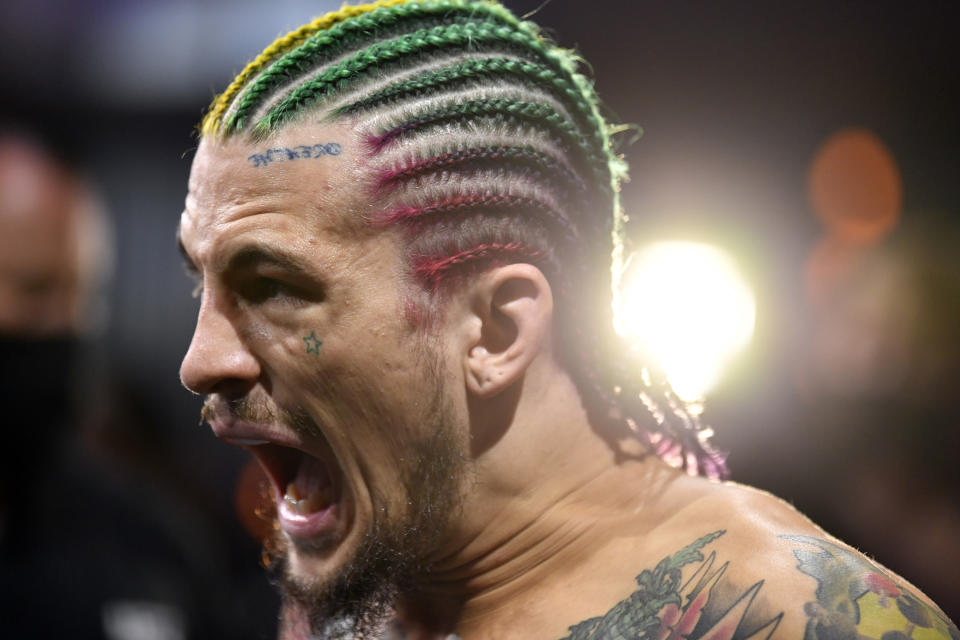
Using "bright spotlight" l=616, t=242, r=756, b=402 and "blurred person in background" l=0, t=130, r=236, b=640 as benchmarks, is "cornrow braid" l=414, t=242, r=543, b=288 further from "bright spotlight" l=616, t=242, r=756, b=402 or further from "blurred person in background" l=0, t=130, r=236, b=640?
"bright spotlight" l=616, t=242, r=756, b=402

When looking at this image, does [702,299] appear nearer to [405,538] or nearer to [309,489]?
[309,489]

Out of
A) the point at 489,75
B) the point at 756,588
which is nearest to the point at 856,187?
the point at 489,75

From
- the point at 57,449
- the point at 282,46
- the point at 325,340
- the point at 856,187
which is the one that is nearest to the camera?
the point at 325,340

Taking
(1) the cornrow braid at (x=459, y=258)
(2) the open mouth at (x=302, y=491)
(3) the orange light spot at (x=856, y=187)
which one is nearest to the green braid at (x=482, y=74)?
(1) the cornrow braid at (x=459, y=258)

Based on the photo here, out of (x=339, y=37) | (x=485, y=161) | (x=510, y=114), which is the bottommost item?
(x=485, y=161)

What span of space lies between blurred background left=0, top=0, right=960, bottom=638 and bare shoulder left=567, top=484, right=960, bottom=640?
2.71 metres

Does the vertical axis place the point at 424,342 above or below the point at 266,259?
below

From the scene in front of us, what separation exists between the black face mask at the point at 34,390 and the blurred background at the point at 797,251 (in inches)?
7.2

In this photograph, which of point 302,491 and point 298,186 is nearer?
point 298,186

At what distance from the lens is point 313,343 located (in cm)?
202

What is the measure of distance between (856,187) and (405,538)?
5087 mm

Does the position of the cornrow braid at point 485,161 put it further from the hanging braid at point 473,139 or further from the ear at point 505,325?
the ear at point 505,325

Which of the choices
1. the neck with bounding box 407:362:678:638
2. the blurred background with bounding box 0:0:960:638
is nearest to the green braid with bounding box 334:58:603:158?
the neck with bounding box 407:362:678:638

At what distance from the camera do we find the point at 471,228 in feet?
6.84
